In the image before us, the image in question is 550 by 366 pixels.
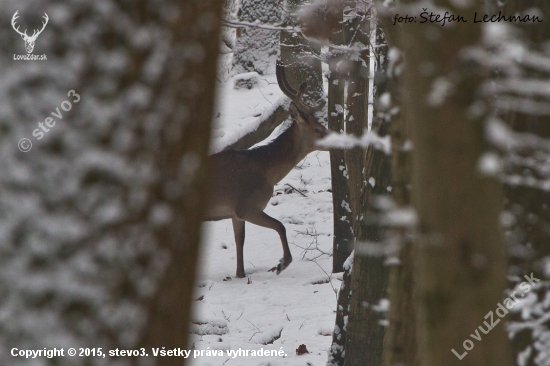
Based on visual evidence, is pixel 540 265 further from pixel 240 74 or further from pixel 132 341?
pixel 240 74

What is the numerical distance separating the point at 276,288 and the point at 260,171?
6.30 ft

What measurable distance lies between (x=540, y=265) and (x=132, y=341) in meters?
1.87

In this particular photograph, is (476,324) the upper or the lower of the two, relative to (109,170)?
lower

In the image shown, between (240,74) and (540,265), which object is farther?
(240,74)

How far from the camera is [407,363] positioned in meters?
2.42

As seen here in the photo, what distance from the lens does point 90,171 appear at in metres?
1.13

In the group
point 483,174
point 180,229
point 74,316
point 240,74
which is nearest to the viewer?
point 74,316

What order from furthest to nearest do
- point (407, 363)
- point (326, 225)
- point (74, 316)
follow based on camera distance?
1. point (326, 225)
2. point (407, 363)
3. point (74, 316)

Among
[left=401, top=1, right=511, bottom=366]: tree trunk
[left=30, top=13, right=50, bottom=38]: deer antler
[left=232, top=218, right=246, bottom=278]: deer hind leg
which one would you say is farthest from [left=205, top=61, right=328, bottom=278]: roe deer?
[left=30, top=13, right=50, bottom=38]: deer antler

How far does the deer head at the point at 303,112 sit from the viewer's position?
8125 millimetres

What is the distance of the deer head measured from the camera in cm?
812

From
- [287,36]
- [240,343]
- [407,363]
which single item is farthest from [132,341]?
[287,36]

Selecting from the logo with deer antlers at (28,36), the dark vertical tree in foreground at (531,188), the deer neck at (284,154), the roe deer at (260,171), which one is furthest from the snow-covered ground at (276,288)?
the logo with deer antlers at (28,36)

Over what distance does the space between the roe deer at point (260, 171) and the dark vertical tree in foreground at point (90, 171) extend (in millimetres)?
6891
